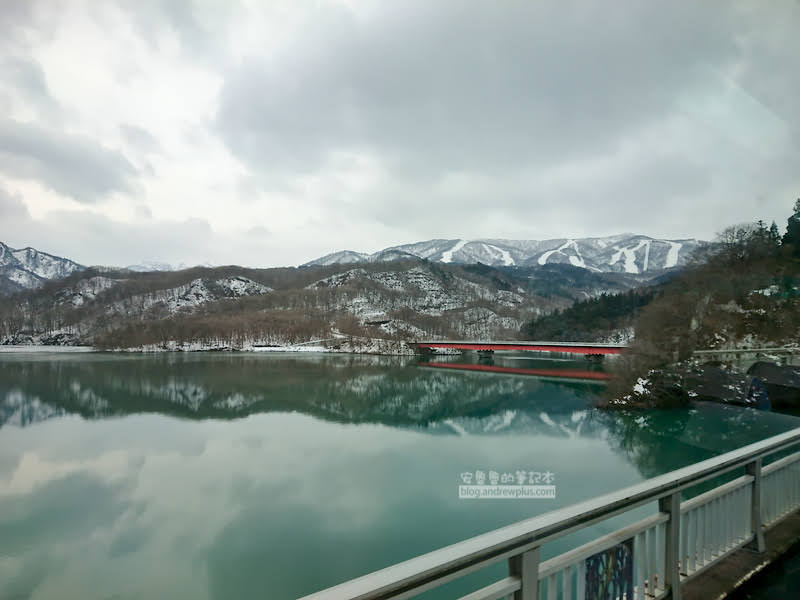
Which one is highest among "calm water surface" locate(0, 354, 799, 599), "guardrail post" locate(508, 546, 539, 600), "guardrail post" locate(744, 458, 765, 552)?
"guardrail post" locate(508, 546, 539, 600)

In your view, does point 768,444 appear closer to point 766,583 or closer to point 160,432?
point 766,583

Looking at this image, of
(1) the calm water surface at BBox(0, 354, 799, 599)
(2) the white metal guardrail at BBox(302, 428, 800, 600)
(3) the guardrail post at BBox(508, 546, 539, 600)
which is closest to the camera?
(2) the white metal guardrail at BBox(302, 428, 800, 600)

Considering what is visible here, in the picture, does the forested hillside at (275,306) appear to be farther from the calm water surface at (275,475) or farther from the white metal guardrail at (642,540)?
the white metal guardrail at (642,540)

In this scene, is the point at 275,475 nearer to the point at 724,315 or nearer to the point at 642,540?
the point at 642,540

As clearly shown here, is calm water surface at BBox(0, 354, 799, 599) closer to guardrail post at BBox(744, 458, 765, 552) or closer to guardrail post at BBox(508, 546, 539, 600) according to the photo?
guardrail post at BBox(744, 458, 765, 552)

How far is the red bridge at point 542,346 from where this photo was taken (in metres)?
44.8

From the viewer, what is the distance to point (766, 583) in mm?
2963

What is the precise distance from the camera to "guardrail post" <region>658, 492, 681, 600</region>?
2533 mm

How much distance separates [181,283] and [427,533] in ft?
523

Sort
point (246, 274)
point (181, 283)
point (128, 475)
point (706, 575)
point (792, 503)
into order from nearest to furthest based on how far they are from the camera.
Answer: point (706, 575) < point (792, 503) < point (128, 475) < point (181, 283) < point (246, 274)

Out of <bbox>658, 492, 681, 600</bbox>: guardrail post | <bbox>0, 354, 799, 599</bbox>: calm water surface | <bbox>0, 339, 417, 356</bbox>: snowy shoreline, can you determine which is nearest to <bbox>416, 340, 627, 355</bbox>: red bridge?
<bbox>0, 339, 417, 356</bbox>: snowy shoreline

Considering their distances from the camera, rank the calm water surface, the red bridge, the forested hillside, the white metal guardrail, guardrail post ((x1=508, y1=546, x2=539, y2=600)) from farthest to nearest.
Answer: the forested hillside, the red bridge, the calm water surface, guardrail post ((x1=508, y1=546, x2=539, y2=600)), the white metal guardrail

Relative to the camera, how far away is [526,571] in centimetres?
181

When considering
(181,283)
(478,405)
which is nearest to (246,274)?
(181,283)
